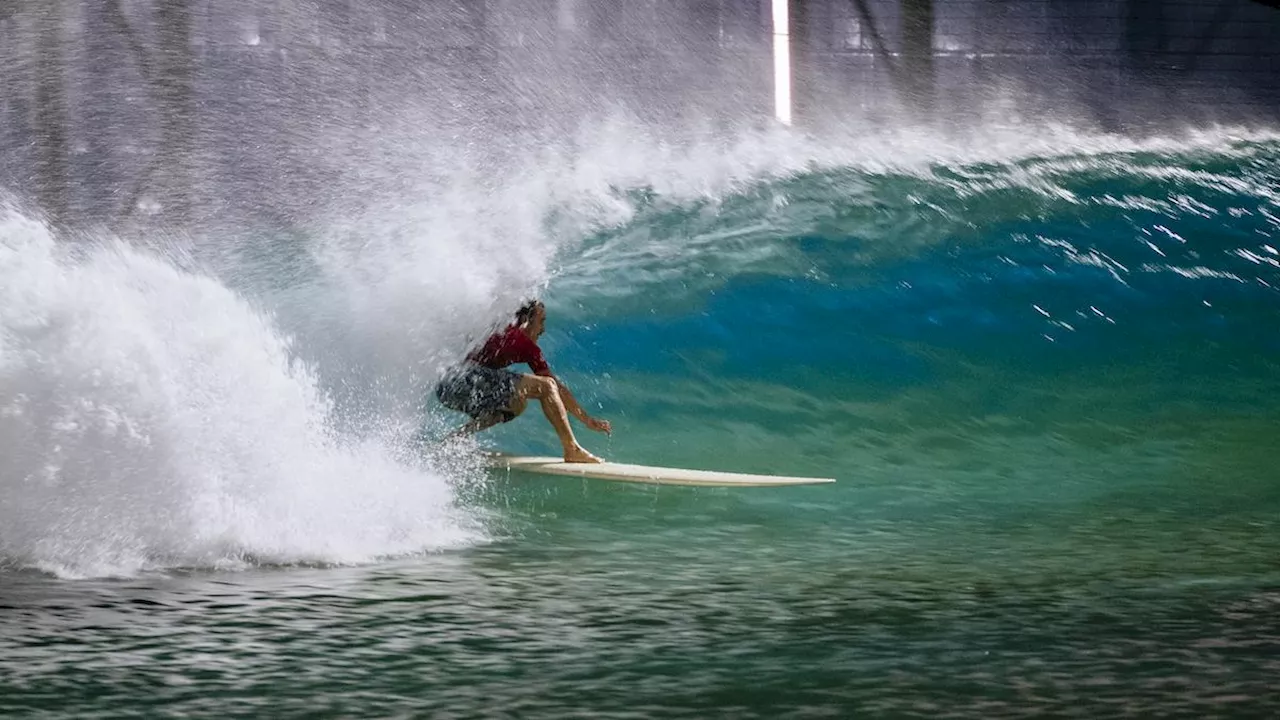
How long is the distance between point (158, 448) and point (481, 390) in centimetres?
198

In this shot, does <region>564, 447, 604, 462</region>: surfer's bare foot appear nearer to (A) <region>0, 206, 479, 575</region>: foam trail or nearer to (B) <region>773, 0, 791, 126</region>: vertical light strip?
(A) <region>0, 206, 479, 575</region>: foam trail

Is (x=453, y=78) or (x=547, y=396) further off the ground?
(x=453, y=78)

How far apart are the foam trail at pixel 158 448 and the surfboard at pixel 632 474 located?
88 cm

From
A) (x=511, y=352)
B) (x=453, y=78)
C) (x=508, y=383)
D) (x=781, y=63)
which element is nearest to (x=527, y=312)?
(x=511, y=352)

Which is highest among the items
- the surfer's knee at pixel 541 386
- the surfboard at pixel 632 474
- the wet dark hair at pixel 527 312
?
the wet dark hair at pixel 527 312

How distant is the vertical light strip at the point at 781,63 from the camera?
12930 millimetres

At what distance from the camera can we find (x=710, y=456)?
9.23 meters

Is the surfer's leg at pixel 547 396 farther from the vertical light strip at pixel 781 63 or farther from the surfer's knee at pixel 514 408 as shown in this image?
the vertical light strip at pixel 781 63

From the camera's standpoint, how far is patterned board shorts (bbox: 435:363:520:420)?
7496 millimetres

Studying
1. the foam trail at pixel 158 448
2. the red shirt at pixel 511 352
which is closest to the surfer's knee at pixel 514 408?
the red shirt at pixel 511 352

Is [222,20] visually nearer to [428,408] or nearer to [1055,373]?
[428,408]

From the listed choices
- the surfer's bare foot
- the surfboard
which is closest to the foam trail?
the surfboard

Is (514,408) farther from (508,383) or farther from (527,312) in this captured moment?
(527,312)

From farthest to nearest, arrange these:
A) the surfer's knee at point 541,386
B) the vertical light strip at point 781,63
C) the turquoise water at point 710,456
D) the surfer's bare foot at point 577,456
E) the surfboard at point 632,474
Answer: the vertical light strip at point 781,63 → the surfer's knee at point 541,386 → the surfer's bare foot at point 577,456 → the surfboard at point 632,474 → the turquoise water at point 710,456
